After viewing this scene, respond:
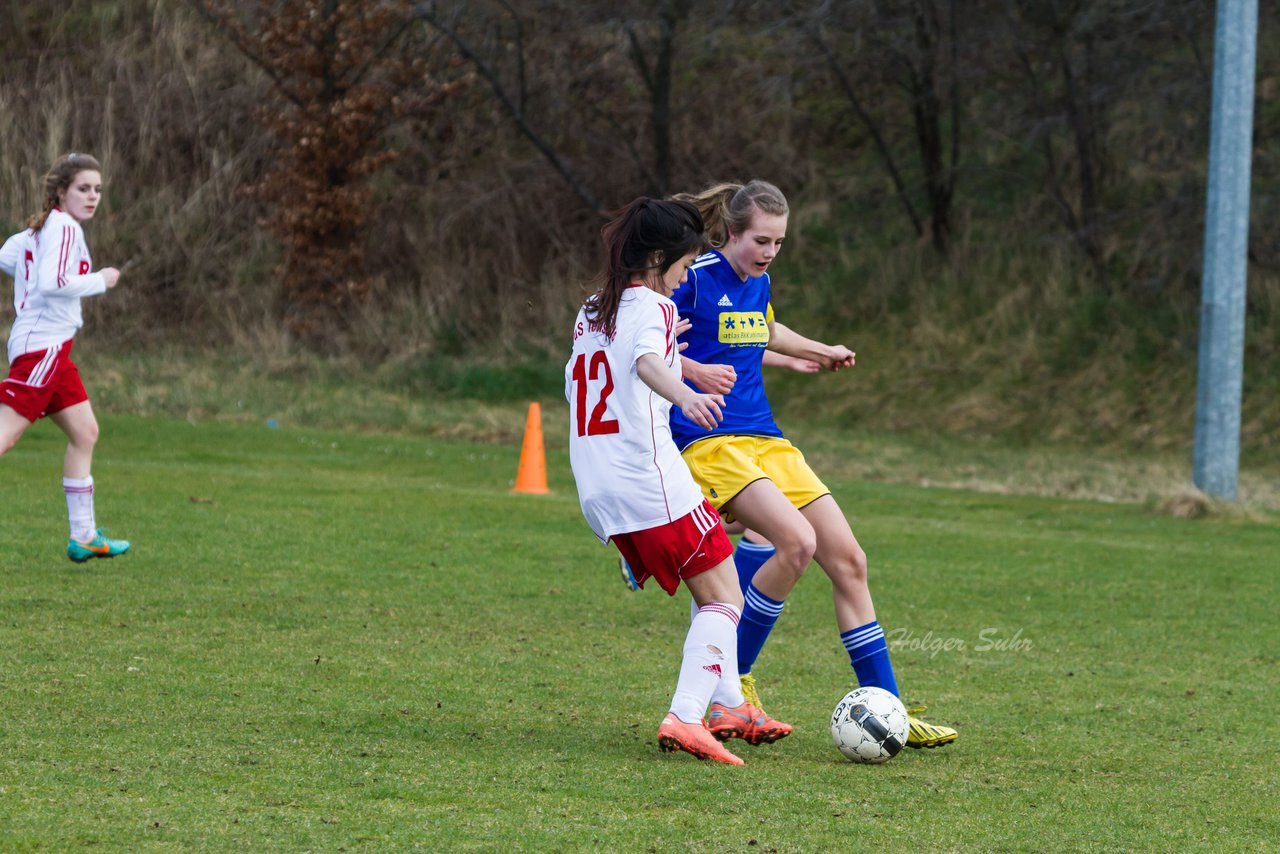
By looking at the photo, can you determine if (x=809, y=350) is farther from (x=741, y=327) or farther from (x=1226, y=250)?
(x=1226, y=250)

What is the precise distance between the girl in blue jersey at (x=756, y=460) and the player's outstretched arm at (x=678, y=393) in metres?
0.47

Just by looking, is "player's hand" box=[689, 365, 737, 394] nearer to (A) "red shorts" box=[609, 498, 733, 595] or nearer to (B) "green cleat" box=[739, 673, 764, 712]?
(A) "red shorts" box=[609, 498, 733, 595]

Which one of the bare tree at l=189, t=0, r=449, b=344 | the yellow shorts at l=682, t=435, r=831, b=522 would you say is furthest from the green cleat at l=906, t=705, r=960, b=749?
the bare tree at l=189, t=0, r=449, b=344

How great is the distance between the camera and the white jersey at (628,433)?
200 inches

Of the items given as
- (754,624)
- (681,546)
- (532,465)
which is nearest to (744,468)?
(681,546)

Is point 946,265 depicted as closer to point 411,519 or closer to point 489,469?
point 489,469

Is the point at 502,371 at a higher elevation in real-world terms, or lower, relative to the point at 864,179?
lower

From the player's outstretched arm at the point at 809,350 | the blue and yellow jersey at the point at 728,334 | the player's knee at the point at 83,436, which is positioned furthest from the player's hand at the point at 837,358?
the player's knee at the point at 83,436

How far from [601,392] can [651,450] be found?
0.24 m

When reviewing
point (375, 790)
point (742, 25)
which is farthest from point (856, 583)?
point (742, 25)

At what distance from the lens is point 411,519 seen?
11352mm

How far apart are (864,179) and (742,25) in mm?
3242

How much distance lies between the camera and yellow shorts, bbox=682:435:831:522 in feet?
18.1

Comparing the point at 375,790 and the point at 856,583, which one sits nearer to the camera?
the point at 375,790
